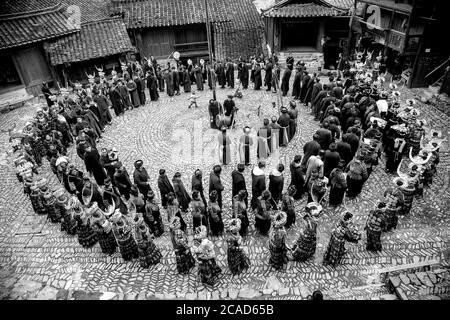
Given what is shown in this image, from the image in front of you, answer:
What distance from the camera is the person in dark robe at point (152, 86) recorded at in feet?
58.1

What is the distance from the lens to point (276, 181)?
9375mm

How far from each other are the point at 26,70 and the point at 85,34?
14.6 feet

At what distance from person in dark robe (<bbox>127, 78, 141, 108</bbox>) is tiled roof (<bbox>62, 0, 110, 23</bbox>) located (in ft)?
28.3

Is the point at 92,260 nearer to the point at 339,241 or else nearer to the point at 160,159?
the point at 160,159

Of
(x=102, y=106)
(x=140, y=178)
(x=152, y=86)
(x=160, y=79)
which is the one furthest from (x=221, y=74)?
(x=140, y=178)

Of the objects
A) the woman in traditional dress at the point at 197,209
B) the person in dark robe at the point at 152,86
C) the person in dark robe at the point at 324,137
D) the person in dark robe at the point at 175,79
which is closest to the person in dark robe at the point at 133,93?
the person in dark robe at the point at 152,86

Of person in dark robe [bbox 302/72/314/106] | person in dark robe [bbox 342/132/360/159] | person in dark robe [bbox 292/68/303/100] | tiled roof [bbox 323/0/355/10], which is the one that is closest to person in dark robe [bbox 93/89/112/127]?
person in dark robe [bbox 292/68/303/100]

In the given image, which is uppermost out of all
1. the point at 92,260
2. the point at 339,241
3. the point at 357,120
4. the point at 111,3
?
the point at 111,3

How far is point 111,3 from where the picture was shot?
2447 centimetres

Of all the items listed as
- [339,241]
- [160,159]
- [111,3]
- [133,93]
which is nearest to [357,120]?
[339,241]

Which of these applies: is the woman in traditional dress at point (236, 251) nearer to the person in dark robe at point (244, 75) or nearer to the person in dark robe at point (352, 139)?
the person in dark robe at point (352, 139)

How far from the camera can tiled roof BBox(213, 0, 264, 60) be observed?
23906 mm

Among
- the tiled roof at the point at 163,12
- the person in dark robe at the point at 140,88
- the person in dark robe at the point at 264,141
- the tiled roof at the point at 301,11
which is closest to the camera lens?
the person in dark robe at the point at 264,141

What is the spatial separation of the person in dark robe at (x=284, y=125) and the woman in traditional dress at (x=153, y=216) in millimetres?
6524
